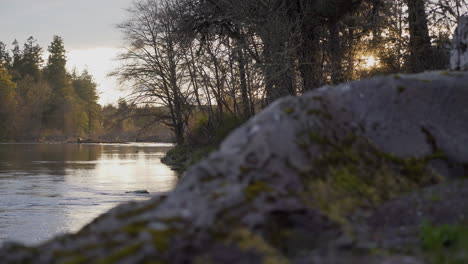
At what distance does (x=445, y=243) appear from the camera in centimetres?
342

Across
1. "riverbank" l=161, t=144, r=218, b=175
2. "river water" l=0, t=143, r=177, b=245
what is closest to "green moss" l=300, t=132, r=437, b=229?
"river water" l=0, t=143, r=177, b=245

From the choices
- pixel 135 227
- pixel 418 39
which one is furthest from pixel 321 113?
pixel 418 39

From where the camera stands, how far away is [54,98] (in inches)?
3580

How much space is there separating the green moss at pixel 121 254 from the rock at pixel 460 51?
5155mm

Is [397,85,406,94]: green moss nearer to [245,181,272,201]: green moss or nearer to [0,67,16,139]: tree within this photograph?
[245,181,272,201]: green moss

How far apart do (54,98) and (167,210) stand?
9340 cm

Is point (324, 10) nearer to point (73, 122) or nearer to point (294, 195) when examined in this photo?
point (294, 195)

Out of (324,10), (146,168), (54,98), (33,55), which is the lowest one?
(146,168)

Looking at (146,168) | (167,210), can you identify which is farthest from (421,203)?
(146,168)

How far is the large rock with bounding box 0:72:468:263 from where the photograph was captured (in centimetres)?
297

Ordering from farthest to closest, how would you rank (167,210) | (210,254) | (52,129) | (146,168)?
1. (52,129)
2. (146,168)
3. (167,210)
4. (210,254)

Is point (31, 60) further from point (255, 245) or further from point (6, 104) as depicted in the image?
point (255, 245)

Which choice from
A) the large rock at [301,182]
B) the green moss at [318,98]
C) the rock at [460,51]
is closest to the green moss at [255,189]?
the large rock at [301,182]

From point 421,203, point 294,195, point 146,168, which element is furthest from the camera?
point 146,168
